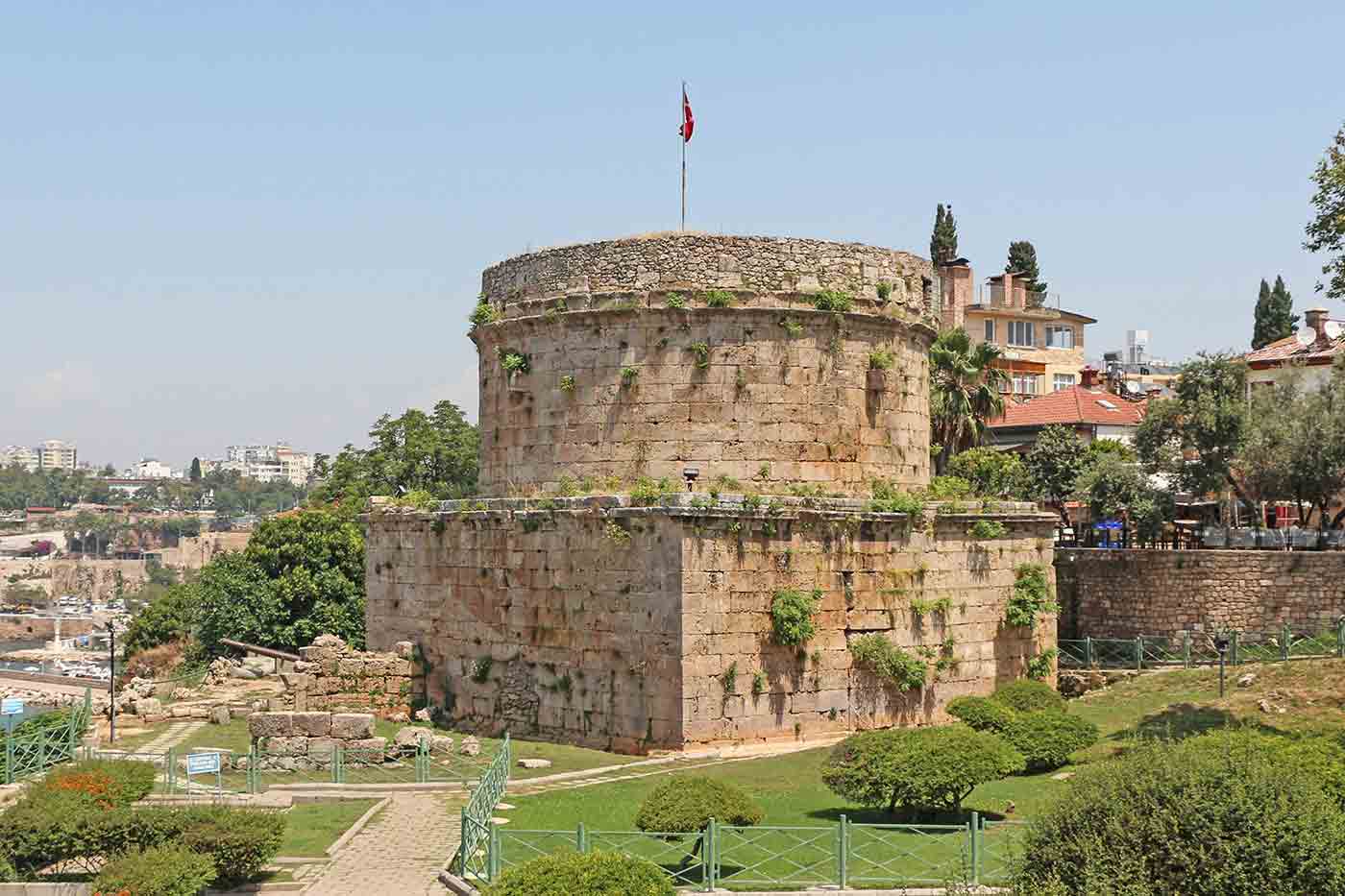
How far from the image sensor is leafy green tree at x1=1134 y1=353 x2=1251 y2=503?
38.1 metres

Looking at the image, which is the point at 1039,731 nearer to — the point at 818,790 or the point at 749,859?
the point at 818,790

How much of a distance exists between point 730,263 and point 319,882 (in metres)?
14.3

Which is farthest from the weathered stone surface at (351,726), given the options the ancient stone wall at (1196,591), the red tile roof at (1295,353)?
the red tile roof at (1295,353)

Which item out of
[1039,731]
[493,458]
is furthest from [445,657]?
[1039,731]

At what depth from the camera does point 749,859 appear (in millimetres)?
17250

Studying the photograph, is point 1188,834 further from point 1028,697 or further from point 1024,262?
point 1024,262

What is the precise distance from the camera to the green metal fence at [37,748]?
866 inches

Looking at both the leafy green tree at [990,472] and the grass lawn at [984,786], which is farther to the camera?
the leafy green tree at [990,472]

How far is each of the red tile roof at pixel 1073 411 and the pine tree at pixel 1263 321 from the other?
10.8 m

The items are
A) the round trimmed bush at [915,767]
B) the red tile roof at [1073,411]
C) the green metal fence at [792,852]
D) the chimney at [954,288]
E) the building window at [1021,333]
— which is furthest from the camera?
the building window at [1021,333]

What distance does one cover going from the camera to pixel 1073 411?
5819cm

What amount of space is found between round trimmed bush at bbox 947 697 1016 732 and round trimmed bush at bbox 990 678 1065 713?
1803mm

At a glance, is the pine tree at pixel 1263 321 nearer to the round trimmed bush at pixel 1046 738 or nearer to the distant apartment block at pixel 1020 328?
the distant apartment block at pixel 1020 328

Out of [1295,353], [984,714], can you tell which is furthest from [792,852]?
[1295,353]
